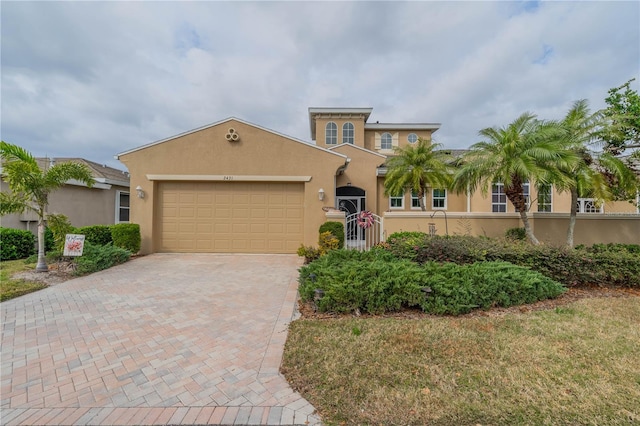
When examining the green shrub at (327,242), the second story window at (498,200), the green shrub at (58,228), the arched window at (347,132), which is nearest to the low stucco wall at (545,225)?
the green shrub at (327,242)

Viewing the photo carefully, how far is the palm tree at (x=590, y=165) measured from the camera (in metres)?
8.05

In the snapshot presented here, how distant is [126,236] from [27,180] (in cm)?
303

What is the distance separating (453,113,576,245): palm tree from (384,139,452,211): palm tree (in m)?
3.62

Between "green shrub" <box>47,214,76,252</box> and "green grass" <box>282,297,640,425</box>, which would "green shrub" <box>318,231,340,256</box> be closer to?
"green grass" <box>282,297,640,425</box>

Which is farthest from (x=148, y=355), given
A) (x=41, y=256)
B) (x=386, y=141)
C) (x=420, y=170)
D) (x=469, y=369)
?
(x=386, y=141)

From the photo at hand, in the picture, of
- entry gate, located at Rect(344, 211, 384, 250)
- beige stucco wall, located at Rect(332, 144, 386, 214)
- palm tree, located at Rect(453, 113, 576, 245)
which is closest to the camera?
palm tree, located at Rect(453, 113, 576, 245)

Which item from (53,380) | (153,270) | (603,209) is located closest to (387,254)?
(53,380)

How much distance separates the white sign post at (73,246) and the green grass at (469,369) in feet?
23.0

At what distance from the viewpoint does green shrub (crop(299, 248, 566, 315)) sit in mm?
4441

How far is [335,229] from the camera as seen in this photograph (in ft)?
31.1

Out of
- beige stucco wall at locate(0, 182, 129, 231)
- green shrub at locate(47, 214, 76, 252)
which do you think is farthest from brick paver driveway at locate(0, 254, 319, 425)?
beige stucco wall at locate(0, 182, 129, 231)

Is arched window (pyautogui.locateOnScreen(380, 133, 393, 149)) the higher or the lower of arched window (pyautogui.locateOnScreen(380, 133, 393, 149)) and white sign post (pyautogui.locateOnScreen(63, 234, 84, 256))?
the higher

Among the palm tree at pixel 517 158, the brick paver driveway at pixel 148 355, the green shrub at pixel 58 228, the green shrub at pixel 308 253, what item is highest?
the palm tree at pixel 517 158

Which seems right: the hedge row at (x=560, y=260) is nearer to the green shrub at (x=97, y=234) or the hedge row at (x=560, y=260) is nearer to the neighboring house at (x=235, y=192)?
the neighboring house at (x=235, y=192)
